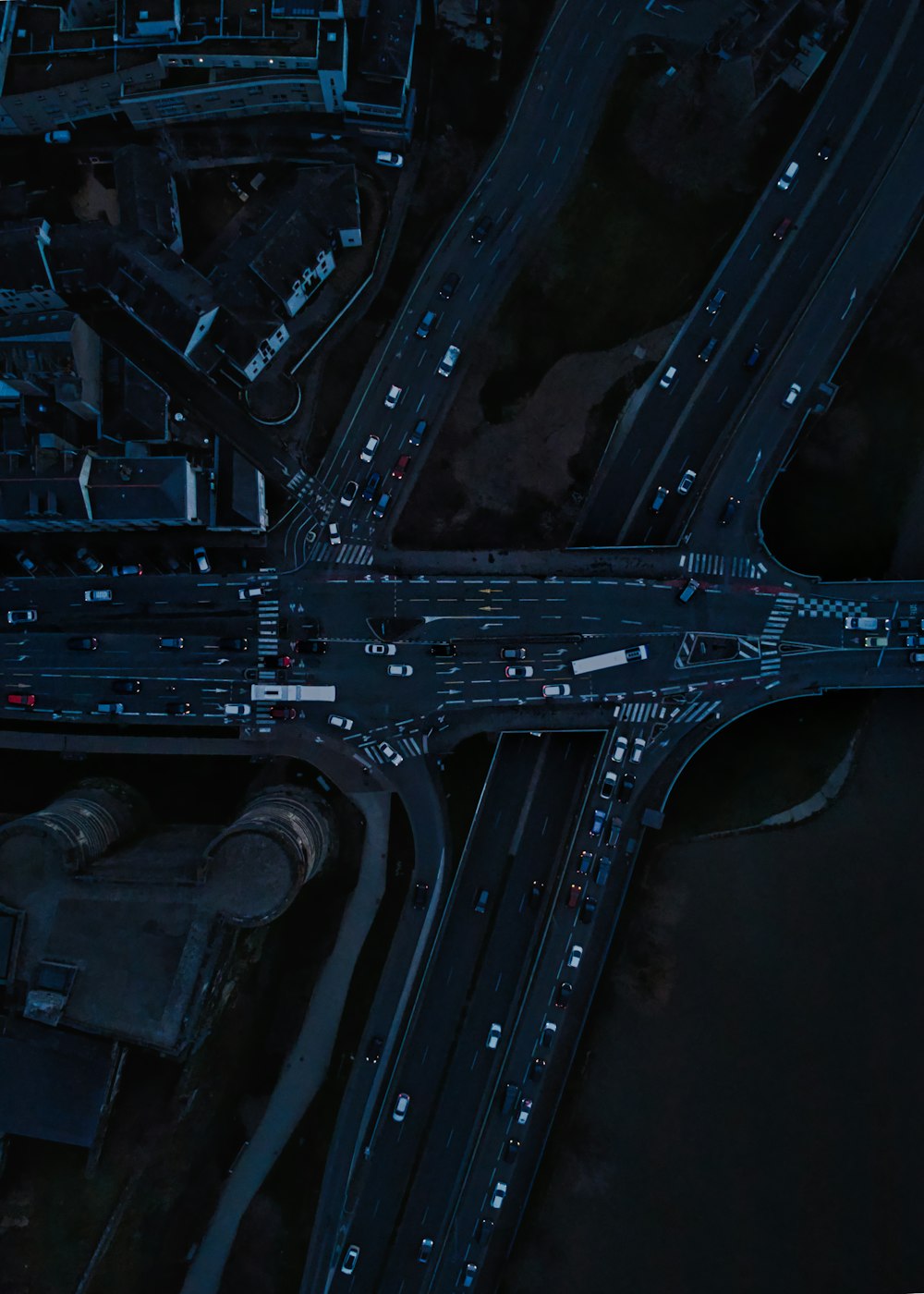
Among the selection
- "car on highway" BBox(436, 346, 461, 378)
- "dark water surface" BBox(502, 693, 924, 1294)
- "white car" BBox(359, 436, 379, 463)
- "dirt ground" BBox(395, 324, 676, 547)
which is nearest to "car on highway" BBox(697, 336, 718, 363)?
"dirt ground" BBox(395, 324, 676, 547)

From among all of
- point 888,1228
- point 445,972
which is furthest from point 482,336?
point 888,1228

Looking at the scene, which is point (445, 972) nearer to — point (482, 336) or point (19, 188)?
point (482, 336)

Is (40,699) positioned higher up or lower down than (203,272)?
lower down

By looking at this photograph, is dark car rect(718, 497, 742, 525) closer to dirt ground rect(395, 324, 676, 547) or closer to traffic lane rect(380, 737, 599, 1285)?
dirt ground rect(395, 324, 676, 547)

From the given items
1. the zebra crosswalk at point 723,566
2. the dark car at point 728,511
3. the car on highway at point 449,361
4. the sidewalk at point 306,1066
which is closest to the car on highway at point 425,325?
the car on highway at point 449,361

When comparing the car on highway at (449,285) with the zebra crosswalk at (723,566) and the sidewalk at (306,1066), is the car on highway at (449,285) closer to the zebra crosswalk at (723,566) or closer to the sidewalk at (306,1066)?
the zebra crosswalk at (723,566)

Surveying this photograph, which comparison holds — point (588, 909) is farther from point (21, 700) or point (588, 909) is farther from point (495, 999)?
point (21, 700)

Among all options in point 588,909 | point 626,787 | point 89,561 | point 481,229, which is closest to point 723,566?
point 626,787
